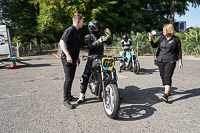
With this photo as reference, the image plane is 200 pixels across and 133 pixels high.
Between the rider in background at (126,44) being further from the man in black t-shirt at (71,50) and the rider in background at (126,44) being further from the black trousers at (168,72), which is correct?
the man in black t-shirt at (71,50)

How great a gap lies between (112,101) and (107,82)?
53 cm

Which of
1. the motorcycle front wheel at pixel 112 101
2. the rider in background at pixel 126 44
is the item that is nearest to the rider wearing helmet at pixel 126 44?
the rider in background at pixel 126 44

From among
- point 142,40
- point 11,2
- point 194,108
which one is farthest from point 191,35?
point 11,2

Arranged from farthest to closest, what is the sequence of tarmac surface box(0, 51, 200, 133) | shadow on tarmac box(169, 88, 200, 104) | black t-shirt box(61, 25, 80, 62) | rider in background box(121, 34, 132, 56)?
rider in background box(121, 34, 132, 56) < shadow on tarmac box(169, 88, 200, 104) < black t-shirt box(61, 25, 80, 62) < tarmac surface box(0, 51, 200, 133)

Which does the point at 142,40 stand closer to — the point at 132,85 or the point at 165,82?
the point at 132,85

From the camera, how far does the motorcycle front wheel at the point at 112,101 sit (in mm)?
3102

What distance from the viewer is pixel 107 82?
3.66 metres

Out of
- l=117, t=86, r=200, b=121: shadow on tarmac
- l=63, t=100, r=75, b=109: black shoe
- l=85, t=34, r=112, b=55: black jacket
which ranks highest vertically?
l=85, t=34, r=112, b=55: black jacket

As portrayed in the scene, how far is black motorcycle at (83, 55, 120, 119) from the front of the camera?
317cm

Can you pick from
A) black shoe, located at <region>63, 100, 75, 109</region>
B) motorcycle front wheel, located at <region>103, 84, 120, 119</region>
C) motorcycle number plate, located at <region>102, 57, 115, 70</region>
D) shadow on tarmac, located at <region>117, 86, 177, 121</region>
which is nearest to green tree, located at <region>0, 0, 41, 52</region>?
shadow on tarmac, located at <region>117, 86, 177, 121</region>

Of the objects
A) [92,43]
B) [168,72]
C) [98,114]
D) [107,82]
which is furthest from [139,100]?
[92,43]

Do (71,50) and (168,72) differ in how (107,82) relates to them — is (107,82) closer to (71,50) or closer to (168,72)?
(71,50)

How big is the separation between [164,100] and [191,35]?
583 inches

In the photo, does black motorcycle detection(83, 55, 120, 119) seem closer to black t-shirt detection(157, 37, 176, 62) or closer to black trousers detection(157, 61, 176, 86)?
black trousers detection(157, 61, 176, 86)
